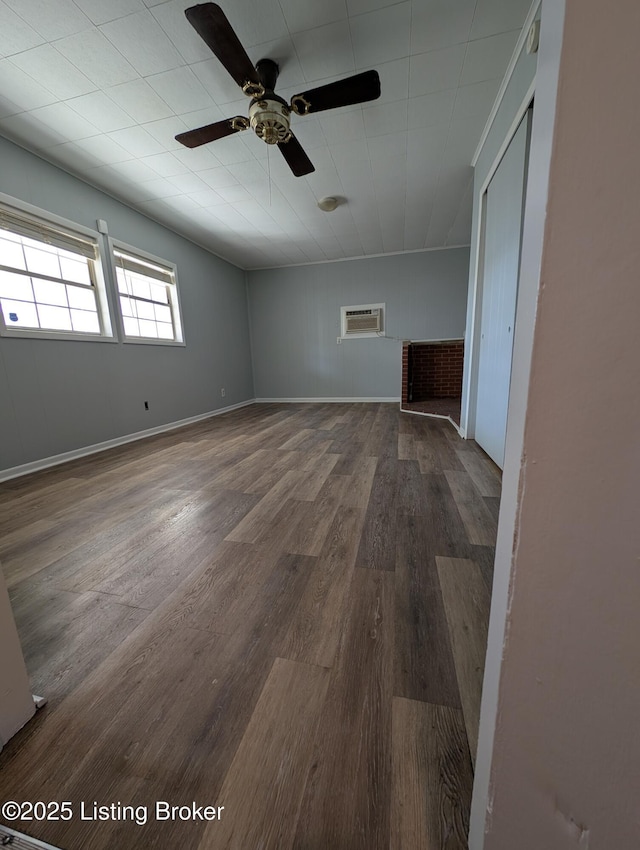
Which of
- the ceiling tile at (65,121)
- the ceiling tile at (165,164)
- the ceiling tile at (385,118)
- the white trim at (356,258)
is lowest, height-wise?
the white trim at (356,258)

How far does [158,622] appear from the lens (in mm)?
1035

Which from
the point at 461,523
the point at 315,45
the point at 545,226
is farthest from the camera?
the point at 315,45

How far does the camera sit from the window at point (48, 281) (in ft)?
8.52

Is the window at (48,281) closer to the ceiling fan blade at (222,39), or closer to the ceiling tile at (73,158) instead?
the ceiling tile at (73,158)

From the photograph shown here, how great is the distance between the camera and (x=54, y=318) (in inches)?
115

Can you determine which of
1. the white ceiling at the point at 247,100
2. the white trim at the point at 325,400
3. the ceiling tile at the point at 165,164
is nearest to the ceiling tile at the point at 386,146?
the white ceiling at the point at 247,100

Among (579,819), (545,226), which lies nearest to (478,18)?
(545,226)

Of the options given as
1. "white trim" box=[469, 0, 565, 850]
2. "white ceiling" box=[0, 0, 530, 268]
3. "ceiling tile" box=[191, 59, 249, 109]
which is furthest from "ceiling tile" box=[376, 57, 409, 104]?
"white trim" box=[469, 0, 565, 850]

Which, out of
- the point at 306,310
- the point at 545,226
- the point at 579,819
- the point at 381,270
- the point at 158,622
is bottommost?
the point at 158,622

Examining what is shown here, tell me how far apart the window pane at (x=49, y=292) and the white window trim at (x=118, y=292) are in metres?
0.49

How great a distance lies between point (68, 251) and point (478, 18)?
3.72 meters

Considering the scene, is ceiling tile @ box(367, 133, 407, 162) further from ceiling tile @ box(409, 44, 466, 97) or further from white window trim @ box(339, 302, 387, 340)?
white window trim @ box(339, 302, 387, 340)

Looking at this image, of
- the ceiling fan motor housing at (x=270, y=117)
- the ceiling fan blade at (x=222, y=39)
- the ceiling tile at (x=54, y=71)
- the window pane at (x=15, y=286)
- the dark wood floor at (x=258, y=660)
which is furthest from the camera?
the window pane at (x=15, y=286)

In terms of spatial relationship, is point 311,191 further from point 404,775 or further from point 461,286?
point 404,775
